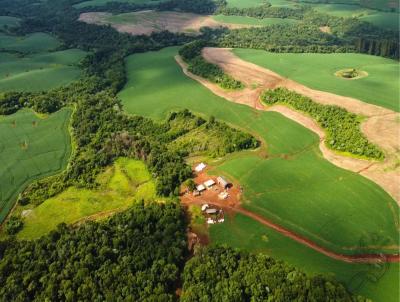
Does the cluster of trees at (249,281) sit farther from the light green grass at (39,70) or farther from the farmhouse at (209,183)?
the light green grass at (39,70)

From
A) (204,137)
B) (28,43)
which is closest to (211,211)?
(204,137)

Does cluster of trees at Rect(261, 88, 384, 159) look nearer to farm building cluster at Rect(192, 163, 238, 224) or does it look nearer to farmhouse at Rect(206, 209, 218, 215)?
farm building cluster at Rect(192, 163, 238, 224)

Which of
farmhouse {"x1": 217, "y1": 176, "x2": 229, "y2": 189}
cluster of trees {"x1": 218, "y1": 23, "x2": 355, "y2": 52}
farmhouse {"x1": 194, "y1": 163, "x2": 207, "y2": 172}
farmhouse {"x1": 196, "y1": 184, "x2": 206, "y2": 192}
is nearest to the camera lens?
farmhouse {"x1": 196, "y1": 184, "x2": 206, "y2": 192}

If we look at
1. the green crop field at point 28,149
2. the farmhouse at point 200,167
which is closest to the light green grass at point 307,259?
the farmhouse at point 200,167

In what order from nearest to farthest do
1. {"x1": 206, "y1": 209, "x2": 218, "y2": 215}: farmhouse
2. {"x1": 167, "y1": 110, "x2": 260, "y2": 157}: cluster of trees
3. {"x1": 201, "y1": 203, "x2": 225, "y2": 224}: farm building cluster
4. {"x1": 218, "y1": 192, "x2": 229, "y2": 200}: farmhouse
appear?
{"x1": 201, "y1": 203, "x2": 225, "y2": 224}: farm building cluster < {"x1": 206, "y1": 209, "x2": 218, "y2": 215}: farmhouse < {"x1": 218, "y1": 192, "x2": 229, "y2": 200}: farmhouse < {"x1": 167, "y1": 110, "x2": 260, "y2": 157}: cluster of trees

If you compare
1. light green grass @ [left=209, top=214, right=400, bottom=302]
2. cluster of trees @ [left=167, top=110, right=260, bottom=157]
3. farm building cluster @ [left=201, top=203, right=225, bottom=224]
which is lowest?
light green grass @ [left=209, top=214, right=400, bottom=302]

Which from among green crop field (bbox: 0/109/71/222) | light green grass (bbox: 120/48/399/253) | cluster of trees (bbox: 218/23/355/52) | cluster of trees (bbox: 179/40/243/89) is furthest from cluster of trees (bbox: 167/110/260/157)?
cluster of trees (bbox: 218/23/355/52)
